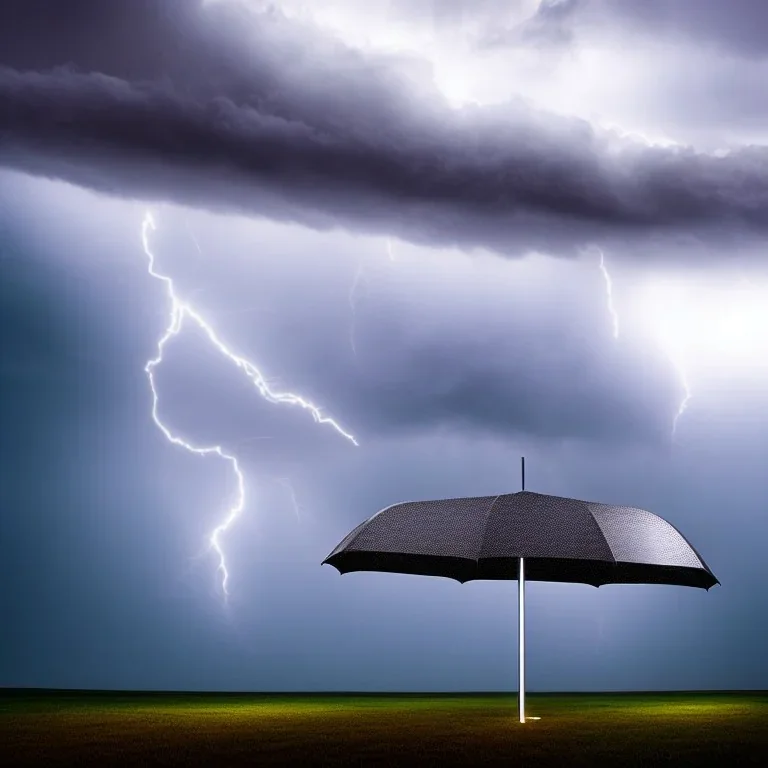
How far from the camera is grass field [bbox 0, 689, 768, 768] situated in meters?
6.68

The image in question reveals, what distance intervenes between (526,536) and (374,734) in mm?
2376

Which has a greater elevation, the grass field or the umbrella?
the umbrella

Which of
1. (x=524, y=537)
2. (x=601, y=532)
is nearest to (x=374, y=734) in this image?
(x=524, y=537)

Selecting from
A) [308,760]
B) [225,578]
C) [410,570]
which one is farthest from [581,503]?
[225,578]

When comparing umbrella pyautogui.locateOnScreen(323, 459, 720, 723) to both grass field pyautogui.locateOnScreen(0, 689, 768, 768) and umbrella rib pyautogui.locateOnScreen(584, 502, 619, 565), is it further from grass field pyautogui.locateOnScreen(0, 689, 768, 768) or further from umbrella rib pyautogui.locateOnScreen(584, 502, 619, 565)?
grass field pyautogui.locateOnScreen(0, 689, 768, 768)

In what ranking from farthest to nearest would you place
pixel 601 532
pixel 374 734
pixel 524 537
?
pixel 374 734
pixel 601 532
pixel 524 537

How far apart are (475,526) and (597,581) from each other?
1.72m

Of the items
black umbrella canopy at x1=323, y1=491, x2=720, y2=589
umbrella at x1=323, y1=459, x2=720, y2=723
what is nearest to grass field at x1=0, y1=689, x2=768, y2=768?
umbrella at x1=323, y1=459, x2=720, y2=723

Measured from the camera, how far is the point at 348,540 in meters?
7.46

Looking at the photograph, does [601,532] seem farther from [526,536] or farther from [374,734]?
[374,734]

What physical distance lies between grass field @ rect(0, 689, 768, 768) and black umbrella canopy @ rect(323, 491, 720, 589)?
126 cm

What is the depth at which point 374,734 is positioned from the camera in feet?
27.4

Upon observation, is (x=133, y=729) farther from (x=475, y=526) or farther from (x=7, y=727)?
(x=475, y=526)

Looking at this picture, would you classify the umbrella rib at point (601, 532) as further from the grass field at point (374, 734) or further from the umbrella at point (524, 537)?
the grass field at point (374, 734)
